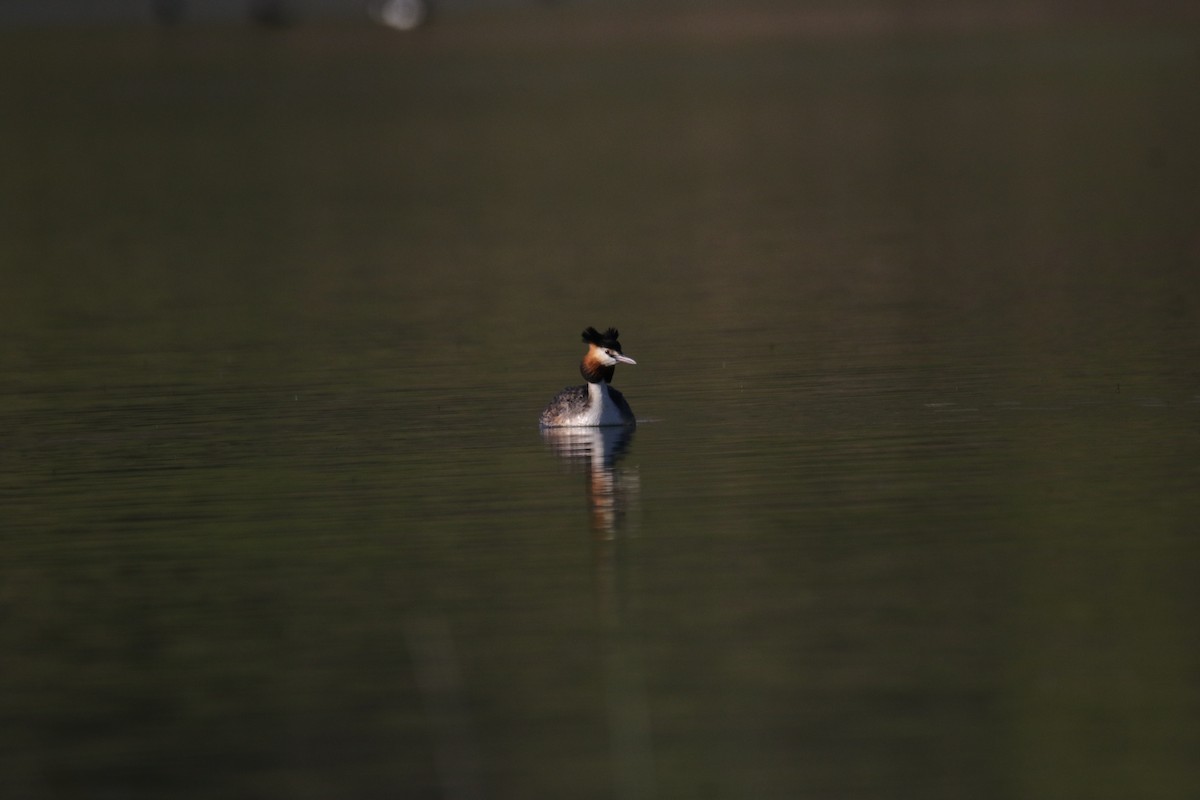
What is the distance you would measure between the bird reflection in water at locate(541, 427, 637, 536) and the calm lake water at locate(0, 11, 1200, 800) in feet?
0.26

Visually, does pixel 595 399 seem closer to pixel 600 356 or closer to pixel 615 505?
pixel 600 356

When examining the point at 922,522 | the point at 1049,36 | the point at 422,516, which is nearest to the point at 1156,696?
the point at 922,522

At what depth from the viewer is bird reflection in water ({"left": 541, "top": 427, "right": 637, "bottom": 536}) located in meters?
18.3

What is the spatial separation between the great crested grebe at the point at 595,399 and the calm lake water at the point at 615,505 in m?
0.49

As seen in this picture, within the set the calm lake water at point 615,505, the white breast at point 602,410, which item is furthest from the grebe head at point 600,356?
the calm lake water at point 615,505

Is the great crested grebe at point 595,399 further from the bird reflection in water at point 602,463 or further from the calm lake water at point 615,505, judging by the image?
the calm lake water at point 615,505

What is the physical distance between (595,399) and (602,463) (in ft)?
5.82

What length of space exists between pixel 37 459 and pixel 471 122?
67.1 metres

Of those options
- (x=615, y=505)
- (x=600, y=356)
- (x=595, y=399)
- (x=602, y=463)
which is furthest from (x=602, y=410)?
(x=615, y=505)

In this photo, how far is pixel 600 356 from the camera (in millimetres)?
22484

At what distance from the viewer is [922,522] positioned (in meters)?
17.5

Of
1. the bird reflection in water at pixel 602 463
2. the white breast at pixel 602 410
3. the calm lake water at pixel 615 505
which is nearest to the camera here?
the calm lake water at pixel 615 505

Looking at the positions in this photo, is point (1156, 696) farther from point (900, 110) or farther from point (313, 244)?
point (900, 110)

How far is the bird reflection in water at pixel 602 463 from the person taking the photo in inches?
722
